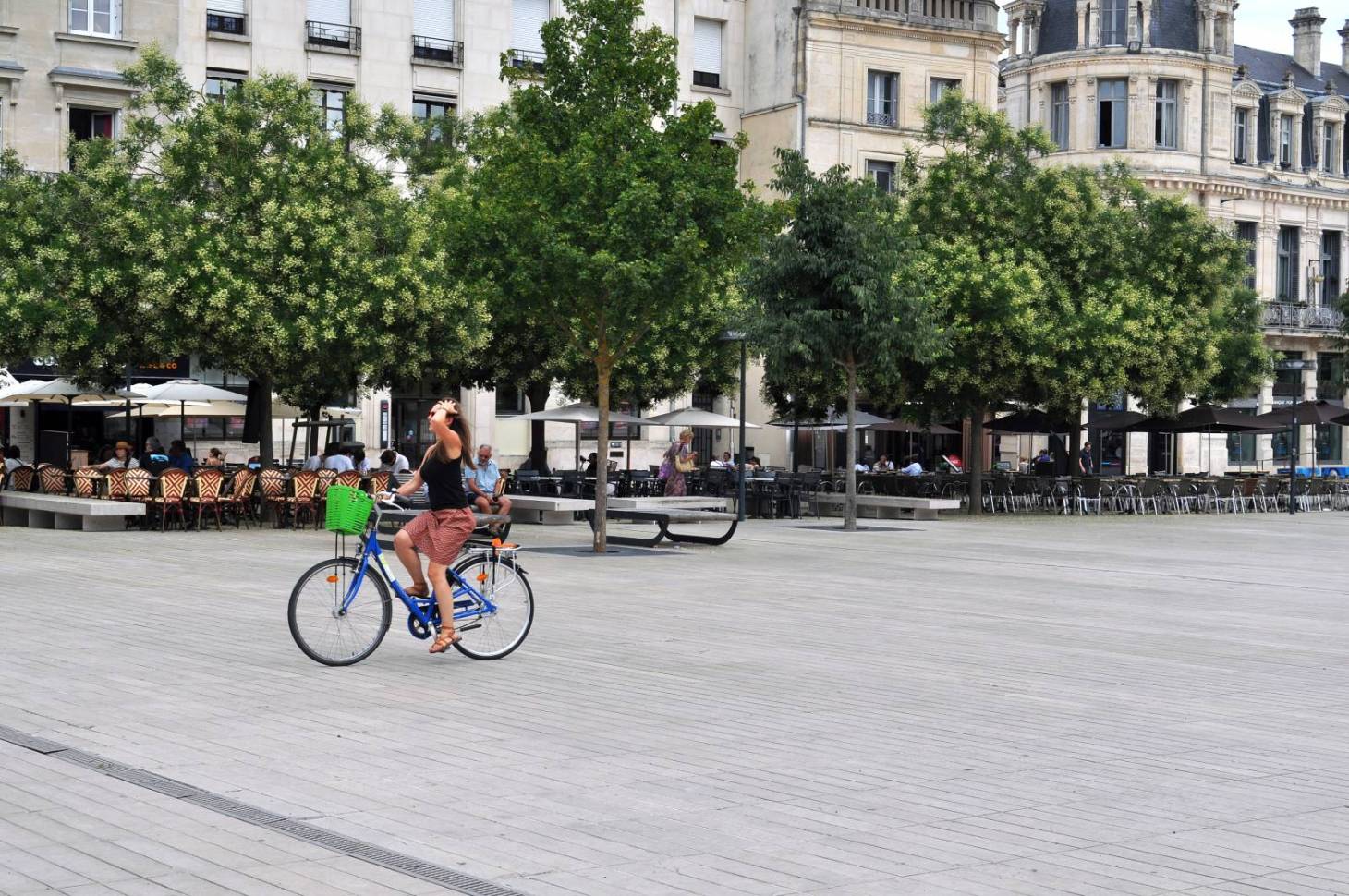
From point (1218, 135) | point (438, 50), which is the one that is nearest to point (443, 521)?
point (438, 50)

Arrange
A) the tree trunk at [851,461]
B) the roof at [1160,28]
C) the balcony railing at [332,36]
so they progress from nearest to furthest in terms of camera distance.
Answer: the tree trunk at [851,461]
the balcony railing at [332,36]
the roof at [1160,28]

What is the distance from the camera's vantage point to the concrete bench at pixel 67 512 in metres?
25.5

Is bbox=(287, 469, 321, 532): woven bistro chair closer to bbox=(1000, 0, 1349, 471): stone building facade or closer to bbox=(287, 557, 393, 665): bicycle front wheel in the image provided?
bbox=(287, 557, 393, 665): bicycle front wheel

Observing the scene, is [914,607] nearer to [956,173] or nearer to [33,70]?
[956,173]

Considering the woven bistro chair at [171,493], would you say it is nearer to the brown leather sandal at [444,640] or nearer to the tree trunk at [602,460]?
the tree trunk at [602,460]

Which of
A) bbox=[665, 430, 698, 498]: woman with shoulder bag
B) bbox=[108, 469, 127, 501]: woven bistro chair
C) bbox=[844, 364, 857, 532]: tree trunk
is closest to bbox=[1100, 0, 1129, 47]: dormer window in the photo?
bbox=[844, 364, 857, 532]: tree trunk

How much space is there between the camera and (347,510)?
10906 mm

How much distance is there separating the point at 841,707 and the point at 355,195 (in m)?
22.2

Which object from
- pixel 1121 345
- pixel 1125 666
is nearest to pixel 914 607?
pixel 1125 666

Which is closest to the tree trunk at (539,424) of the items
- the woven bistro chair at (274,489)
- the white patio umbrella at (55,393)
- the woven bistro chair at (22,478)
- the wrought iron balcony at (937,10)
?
the woven bistro chair at (274,489)

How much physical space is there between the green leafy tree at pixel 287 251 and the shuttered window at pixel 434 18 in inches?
559

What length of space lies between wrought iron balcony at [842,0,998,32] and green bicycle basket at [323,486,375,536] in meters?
41.2

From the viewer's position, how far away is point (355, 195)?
30078 millimetres

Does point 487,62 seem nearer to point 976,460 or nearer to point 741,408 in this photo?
point 976,460
